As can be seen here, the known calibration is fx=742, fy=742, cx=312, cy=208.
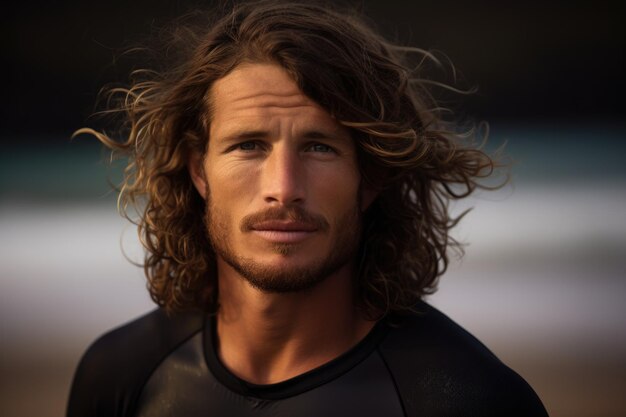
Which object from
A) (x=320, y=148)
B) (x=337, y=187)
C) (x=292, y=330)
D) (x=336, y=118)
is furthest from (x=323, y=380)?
(x=336, y=118)

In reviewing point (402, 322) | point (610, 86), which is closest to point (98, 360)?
point (402, 322)

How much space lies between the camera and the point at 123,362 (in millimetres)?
2779

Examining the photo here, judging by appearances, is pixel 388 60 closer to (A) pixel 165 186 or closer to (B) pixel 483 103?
(A) pixel 165 186

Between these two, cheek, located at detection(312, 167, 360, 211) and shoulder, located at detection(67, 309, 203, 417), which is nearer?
cheek, located at detection(312, 167, 360, 211)

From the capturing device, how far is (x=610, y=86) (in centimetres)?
1199

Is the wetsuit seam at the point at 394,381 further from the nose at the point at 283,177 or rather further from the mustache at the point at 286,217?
the nose at the point at 283,177

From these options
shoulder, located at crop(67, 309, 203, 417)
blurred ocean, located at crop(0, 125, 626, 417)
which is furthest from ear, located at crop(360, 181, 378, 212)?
blurred ocean, located at crop(0, 125, 626, 417)

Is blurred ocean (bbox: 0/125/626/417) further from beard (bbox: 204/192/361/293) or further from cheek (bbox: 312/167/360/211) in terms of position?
cheek (bbox: 312/167/360/211)

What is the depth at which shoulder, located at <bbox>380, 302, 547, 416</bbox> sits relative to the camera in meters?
2.33

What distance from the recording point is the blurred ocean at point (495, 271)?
578 centimetres

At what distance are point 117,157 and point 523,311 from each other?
4812 millimetres

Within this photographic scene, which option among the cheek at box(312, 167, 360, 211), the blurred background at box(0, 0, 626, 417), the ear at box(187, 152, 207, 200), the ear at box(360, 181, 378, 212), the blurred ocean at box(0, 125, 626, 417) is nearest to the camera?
the cheek at box(312, 167, 360, 211)

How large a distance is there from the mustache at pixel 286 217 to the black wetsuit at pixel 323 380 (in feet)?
1.55

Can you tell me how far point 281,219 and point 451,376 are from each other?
0.75m
